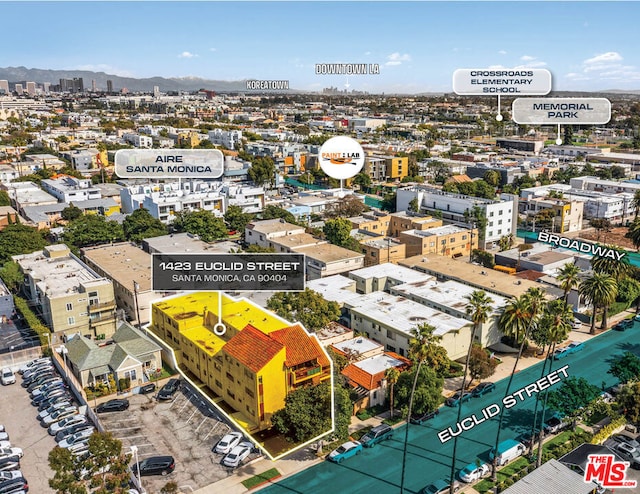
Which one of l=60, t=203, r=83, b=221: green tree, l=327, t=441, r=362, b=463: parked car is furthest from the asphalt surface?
l=60, t=203, r=83, b=221: green tree

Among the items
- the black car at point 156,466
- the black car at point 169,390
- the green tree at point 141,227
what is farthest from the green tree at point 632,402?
the green tree at point 141,227

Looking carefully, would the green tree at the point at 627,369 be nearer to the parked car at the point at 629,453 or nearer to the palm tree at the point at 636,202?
the parked car at the point at 629,453

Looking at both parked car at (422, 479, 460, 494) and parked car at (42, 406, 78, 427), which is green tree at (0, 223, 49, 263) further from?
parked car at (422, 479, 460, 494)

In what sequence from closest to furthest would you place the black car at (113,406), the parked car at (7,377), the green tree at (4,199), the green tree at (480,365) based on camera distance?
the black car at (113,406), the green tree at (480,365), the parked car at (7,377), the green tree at (4,199)

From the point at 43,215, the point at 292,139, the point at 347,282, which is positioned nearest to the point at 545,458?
the point at 347,282

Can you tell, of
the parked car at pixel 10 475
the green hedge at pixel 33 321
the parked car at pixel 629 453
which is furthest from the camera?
the green hedge at pixel 33 321

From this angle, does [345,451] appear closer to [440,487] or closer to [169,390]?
[440,487]
